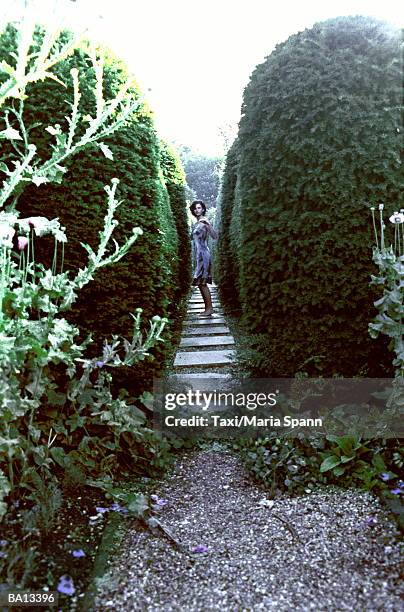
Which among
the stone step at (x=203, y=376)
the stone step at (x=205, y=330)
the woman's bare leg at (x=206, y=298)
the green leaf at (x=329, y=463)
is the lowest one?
the green leaf at (x=329, y=463)

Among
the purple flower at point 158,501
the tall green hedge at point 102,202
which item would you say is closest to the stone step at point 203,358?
the tall green hedge at point 102,202

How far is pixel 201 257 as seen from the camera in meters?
6.34

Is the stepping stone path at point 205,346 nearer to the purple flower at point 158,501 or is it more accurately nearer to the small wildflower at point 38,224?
the purple flower at point 158,501

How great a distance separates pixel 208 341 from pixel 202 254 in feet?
6.39

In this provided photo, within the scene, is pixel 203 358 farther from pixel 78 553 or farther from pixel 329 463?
pixel 78 553

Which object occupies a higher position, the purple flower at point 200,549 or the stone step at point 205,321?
the stone step at point 205,321

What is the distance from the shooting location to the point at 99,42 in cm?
277

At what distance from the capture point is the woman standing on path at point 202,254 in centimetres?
623

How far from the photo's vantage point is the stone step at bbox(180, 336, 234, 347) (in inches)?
180

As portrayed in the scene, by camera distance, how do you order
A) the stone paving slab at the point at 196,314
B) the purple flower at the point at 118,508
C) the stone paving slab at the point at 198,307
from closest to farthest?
the purple flower at the point at 118,508 < the stone paving slab at the point at 196,314 < the stone paving slab at the point at 198,307

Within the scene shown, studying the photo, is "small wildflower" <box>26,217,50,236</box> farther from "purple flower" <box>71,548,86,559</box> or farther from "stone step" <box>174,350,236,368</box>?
"stone step" <box>174,350,236,368</box>

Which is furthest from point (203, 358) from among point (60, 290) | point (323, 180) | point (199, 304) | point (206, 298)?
point (199, 304)

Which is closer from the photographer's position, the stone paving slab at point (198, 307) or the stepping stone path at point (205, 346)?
the stepping stone path at point (205, 346)

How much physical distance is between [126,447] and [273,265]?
1367 millimetres
